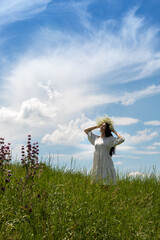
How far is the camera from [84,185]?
21.3ft

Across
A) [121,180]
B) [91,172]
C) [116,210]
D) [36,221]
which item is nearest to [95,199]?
[116,210]

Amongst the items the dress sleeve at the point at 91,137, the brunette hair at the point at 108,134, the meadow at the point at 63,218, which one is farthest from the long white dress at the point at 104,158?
the meadow at the point at 63,218

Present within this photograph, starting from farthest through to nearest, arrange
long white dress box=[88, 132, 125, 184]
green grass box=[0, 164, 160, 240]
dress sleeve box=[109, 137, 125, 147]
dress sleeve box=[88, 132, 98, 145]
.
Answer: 1. dress sleeve box=[88, 132, 98, 145]
2. dress sleeve box=[109, 137, 125, 147]
3. long white dress box=[88, 132, 125, 184]
4. green grass box=[0, 164, 160, 240]

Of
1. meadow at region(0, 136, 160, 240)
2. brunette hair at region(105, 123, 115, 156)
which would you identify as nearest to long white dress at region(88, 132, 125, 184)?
brunette hair at region(105, 123, 115, 156)

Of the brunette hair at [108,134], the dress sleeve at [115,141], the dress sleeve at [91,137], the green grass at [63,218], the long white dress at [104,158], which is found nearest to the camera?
the green grass at [63,218]

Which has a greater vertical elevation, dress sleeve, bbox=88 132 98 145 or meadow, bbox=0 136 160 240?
Answer: dress sleeve, bbox=88 132 98 145

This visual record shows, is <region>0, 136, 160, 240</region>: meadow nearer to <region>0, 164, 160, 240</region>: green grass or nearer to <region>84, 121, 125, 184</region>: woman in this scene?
<region>0, 164, 160, 240</region>: green grass

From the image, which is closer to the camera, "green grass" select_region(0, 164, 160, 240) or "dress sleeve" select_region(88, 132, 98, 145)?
"green grass" select_region(0, 164, 160, 240)

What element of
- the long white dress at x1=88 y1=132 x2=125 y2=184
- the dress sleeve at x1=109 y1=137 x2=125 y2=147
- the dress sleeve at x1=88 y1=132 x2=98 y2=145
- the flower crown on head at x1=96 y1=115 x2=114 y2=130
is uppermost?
the flower crown on head at x1=96 y1=115 x2=114 y2=130

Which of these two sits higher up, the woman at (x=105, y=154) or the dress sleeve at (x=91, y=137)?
the dress sleeve at (x=91, y=137)

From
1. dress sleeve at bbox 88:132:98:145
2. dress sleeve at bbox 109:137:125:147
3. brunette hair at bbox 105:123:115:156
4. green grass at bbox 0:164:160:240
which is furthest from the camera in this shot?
dress sleeve at bbox 88:132:98:145

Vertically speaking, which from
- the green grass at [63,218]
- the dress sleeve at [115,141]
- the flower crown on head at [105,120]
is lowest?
the green grass at [63,218]

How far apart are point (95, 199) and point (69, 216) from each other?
0.97m

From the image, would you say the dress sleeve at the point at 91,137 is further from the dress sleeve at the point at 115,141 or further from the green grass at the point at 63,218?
the green grass at the point at 63,218
